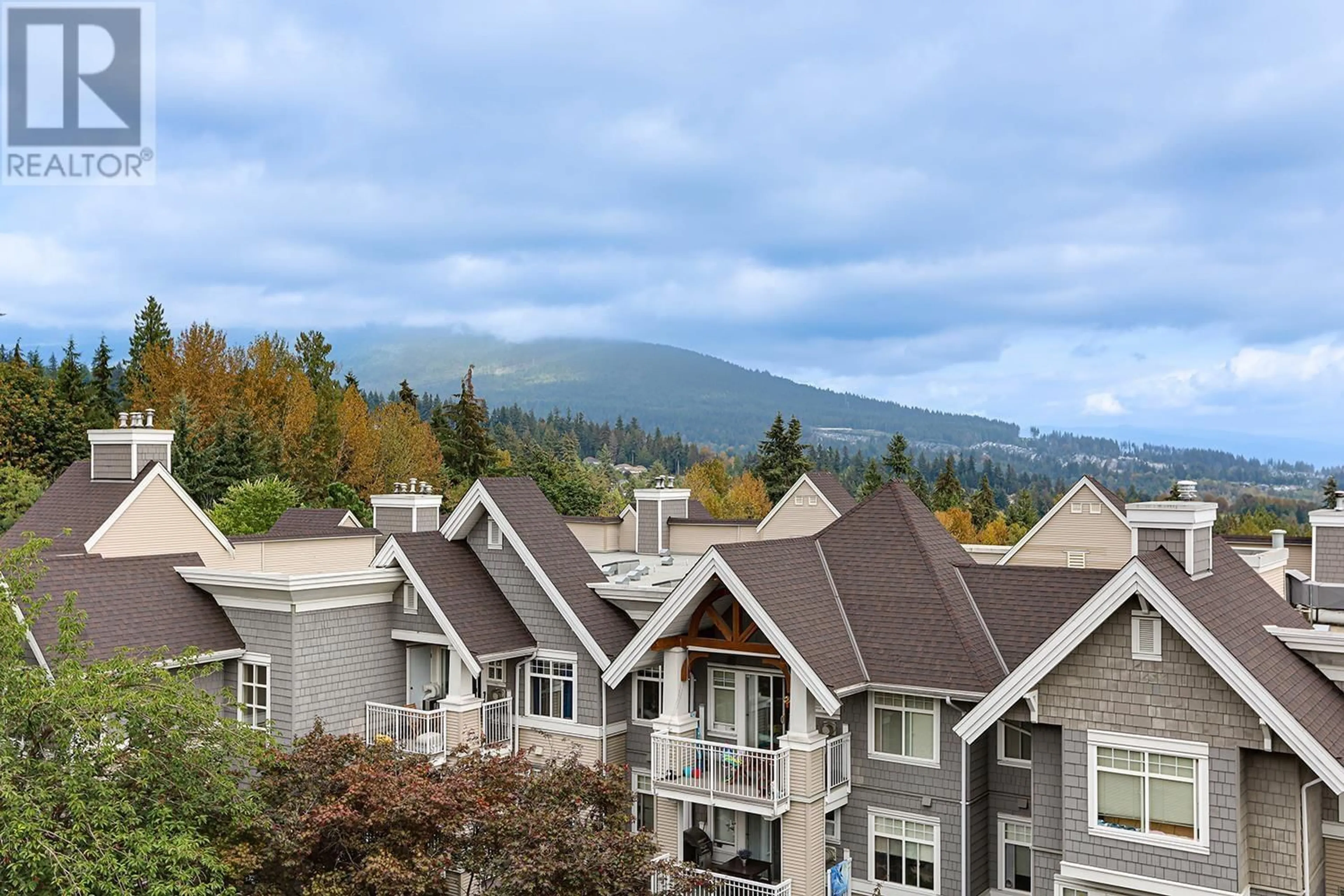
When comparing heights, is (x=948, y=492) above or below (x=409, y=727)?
above

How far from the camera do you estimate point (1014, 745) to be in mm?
18828

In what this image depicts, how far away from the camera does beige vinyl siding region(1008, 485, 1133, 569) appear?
38781 mm

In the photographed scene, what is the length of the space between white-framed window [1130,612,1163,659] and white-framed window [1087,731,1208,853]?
117cm

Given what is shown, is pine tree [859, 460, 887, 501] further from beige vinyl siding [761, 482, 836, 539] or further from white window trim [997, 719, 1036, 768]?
white window trim [997, 719, 1036, 768]

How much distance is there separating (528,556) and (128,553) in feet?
44.4

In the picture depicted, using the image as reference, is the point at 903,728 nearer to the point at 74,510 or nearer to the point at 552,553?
the point at 552,553

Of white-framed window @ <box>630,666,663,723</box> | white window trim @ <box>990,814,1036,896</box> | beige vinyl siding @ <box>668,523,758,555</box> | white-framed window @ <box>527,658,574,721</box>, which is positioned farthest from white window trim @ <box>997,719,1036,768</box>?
beige vinyl siding @ <box>668,523,758,555</box>

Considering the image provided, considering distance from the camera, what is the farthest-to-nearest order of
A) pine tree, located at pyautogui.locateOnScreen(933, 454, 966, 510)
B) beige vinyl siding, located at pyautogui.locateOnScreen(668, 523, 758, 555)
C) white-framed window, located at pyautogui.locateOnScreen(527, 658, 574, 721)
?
pine tree, located at pyautogui.locateOnScreen(933, 454, 966, 510), beige vinyl siding, located at pyautogui.locateOnScreen(668, 523, 758, 555), white-framed window, located at pyautogui.locateOnScreen(527, 658, 574, 721)

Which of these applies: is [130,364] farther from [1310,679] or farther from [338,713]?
[1310,679]

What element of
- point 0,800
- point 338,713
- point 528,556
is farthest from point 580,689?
point 0,800

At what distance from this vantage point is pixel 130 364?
3066 inches

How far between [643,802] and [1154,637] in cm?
1099

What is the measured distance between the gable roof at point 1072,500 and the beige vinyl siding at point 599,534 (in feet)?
51.9

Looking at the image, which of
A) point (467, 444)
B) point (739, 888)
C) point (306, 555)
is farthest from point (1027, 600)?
point (467, 444)
